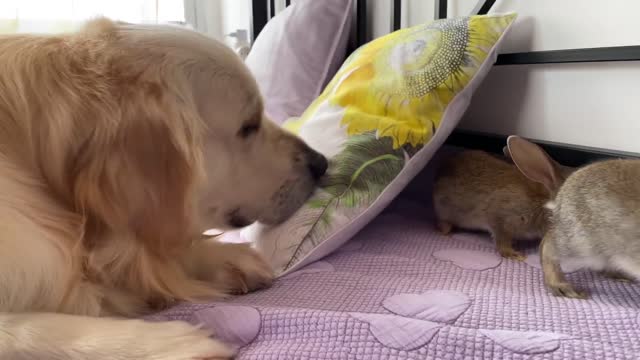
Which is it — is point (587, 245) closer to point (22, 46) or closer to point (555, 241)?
point (555, 241)

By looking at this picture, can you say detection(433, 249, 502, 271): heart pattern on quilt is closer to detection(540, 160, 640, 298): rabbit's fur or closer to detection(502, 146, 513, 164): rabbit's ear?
detection(540, 160, 640, 298): rabbit's fur

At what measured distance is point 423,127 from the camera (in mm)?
1136

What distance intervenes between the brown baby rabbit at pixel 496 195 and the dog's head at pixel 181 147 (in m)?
0.31

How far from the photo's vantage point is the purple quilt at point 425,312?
0.62 metres

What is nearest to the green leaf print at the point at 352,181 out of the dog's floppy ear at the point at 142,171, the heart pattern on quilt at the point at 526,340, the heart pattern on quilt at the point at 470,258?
the heart pattern on quilt at the point at 470,258

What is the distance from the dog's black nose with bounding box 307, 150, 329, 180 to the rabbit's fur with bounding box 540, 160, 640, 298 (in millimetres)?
403

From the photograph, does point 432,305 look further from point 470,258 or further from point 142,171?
point 142,171

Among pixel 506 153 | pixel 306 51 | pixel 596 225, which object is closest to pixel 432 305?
pixel 596 225

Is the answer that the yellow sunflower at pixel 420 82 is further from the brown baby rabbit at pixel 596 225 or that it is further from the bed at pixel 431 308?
the brown baby rabbit at pixel 596 225

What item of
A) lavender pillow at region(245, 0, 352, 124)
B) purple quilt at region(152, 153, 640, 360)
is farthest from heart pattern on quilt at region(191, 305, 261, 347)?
lavender pillow at region(245, 0, 352, 124)

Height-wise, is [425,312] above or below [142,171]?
below

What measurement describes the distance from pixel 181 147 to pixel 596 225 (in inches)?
22.4

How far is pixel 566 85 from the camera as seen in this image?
3.83 ft

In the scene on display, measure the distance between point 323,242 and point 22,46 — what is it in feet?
1.81
